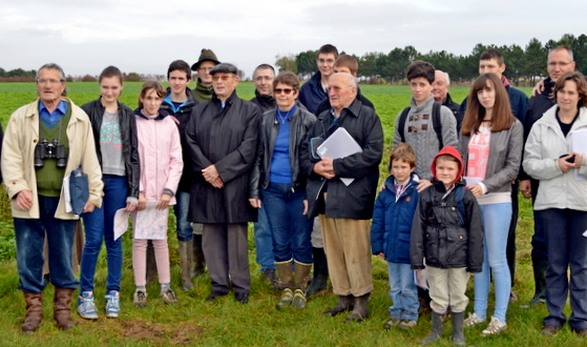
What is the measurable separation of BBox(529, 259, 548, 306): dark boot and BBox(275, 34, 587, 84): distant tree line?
A: 72.7 m

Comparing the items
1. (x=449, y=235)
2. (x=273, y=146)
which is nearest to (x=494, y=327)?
(x=449, y=235)

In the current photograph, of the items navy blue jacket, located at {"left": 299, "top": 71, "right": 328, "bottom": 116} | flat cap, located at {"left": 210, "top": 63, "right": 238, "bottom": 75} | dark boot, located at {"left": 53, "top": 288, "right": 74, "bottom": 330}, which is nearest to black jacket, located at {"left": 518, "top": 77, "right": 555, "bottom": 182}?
navy blue jacket, located at {"left": 299, "top": 71, "right": 328, "bottom": 116}

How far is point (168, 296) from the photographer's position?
23.0 feet

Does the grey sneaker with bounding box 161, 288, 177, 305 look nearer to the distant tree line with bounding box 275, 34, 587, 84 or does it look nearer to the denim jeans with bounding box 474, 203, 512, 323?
the denim jeans with bounding box 474, 203, 512, 323

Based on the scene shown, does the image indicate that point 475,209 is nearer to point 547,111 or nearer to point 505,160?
point 505,160

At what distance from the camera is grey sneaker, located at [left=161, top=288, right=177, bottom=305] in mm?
6977

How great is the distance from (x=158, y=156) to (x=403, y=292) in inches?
114

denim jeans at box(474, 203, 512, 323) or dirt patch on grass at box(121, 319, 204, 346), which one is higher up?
denim jeans at box(474, 203, 512, 323)

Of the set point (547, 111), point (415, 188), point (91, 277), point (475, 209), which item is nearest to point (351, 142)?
point (415, 188)

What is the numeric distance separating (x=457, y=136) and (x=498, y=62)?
1.27 metres

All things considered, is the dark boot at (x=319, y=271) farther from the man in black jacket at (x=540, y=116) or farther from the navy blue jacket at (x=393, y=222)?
the man in black jacket at (x=540, y=116)

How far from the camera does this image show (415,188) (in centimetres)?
596

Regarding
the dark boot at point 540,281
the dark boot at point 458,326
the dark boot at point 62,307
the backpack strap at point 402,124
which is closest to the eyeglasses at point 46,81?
the dark boot at point 62,307

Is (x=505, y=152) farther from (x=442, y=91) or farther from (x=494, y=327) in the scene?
(x=494, y=327)
